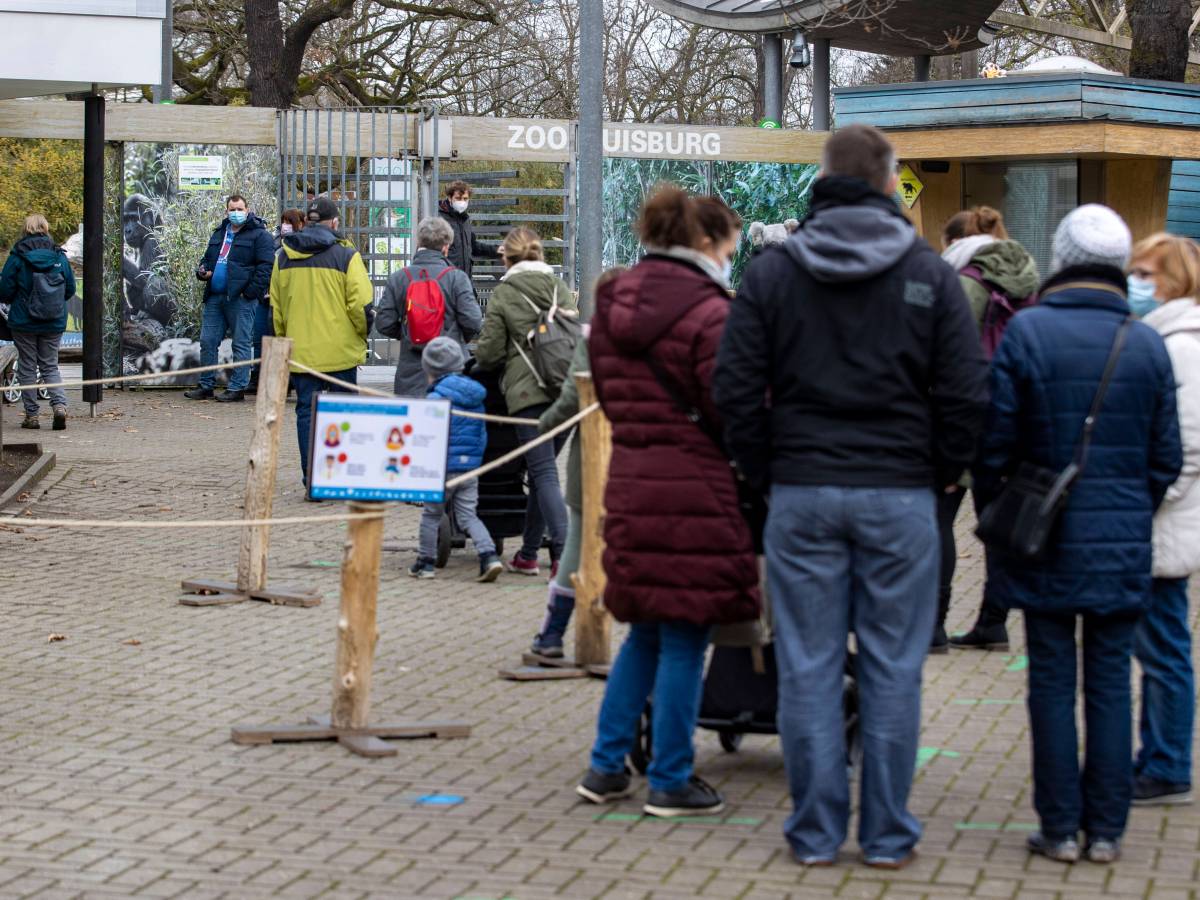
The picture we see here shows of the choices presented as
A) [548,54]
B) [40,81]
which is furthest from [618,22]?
[40,81]

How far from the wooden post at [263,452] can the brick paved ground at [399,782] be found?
1.17ft

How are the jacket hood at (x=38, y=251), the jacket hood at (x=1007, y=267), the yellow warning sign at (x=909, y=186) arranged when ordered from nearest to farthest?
the jacket hood at (x=1007, y=267)
the jacket hood at (x=38, y=251)
the yellow warning sign at (x=909, y=186)

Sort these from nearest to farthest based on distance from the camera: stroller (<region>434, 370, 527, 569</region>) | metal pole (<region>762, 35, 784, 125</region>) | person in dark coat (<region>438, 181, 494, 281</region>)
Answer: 1. stroller (<region>434, 370, 527, 569</region>)
2. person in dark coat (<region>438, 181, 494, 281</region>)
3. metal pole (<region>762, 35, 784, 125</region>)

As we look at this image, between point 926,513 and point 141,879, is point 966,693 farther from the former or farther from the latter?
point 141,879

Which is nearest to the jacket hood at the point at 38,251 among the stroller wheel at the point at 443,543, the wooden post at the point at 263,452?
the stroller wheel at the point at 443,543

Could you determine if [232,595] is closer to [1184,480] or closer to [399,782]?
[399,782]

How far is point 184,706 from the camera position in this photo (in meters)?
7.05

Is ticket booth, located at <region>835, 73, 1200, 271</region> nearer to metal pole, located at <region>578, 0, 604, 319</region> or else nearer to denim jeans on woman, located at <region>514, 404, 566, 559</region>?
metal pole, located at <region>578, 0, 604, 319</region>

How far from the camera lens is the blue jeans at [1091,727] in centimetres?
506

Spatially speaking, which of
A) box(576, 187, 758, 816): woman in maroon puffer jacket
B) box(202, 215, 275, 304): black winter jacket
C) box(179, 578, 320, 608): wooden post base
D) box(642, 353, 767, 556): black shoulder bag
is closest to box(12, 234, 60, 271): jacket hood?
box(202, 215, 275, 304): black winter jacket

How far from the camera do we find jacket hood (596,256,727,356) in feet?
17.6

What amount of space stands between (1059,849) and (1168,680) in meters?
0.84

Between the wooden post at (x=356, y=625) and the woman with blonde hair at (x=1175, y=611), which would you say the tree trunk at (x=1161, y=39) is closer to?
the woman with blonde hair at (x=1175, y=611)

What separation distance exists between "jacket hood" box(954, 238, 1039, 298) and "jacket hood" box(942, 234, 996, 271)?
0.07 feet
